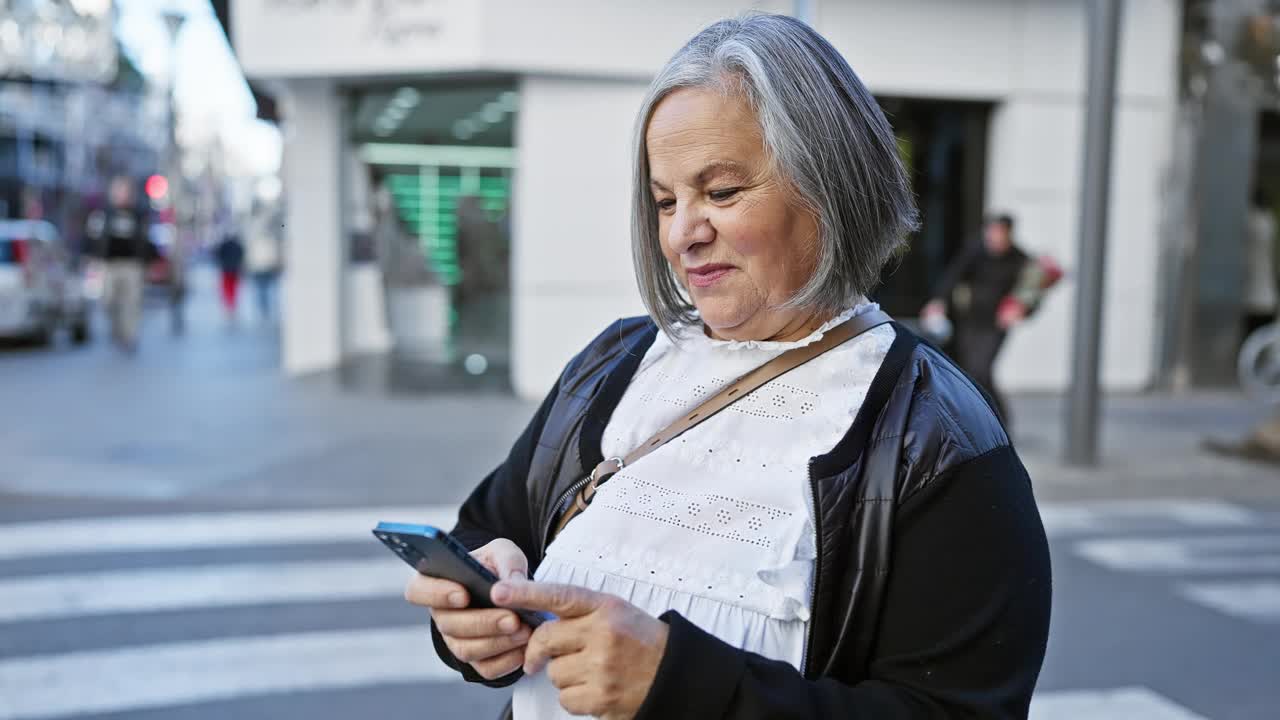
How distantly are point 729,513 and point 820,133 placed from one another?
51 cm

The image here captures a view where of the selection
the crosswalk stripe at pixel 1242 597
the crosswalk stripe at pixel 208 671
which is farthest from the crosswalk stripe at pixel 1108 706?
the crosswalk stripe at pixel 208 671

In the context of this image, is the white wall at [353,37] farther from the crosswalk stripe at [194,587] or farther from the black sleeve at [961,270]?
the crosswalk stripe at [194,587]

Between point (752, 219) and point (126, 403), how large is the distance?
1125cm

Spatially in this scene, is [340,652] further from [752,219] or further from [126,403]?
[126,403]

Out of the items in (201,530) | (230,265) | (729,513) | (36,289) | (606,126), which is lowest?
(201,530)

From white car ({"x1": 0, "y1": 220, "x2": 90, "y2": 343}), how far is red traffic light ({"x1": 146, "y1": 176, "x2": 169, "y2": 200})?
10295mm

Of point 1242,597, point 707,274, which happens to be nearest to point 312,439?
point 1242,597

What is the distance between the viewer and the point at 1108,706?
14.2 feet

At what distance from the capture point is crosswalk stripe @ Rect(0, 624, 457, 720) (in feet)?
14.4

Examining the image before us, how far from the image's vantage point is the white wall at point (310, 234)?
1463 cm

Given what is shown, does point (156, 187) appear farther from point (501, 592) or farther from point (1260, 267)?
point (501, 592)

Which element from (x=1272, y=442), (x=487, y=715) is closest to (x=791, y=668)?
(x=487, y=715)

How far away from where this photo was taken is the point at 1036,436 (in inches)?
404

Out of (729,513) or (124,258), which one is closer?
(729,513)
